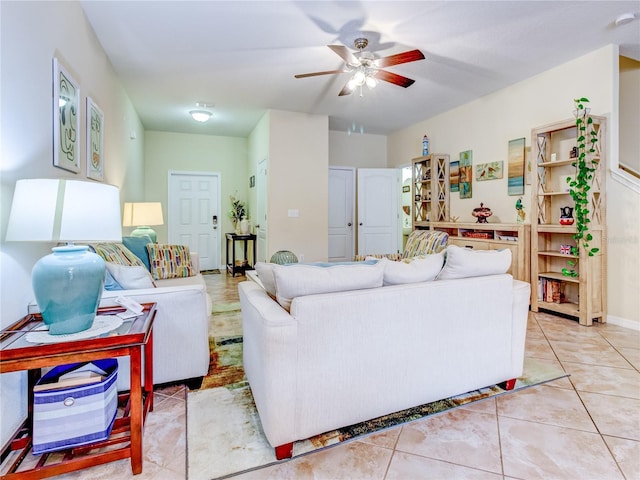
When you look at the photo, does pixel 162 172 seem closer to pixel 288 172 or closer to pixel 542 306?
pixel 288 172

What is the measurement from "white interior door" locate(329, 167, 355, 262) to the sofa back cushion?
234cm

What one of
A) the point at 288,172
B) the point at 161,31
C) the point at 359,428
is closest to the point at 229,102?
the point at 288,172

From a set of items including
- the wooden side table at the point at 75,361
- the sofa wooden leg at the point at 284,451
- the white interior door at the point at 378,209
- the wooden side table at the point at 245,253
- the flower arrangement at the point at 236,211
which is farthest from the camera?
the flower arrangement at the point at 236,211

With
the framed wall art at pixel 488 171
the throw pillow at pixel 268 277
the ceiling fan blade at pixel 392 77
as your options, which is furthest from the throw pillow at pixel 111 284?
the framed wall art at pixel 488 171

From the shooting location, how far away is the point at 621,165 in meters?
3.56

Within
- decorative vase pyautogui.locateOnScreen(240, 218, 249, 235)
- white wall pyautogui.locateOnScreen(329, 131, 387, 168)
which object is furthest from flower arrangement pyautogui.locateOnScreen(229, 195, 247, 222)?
white wall pyautogui.locateOnScreen(329, 131, 387, 168)

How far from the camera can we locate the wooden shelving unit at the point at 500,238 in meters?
3.79

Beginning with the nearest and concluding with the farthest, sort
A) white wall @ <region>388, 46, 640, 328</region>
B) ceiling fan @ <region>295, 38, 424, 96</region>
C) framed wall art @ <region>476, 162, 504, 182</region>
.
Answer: ceiling fan @ <region>295, 38, 424, 96</region>, white wall @ <region>388, 46, 640, 328</region>, framed wall art @ <region>476, 162, 504, 182</region>

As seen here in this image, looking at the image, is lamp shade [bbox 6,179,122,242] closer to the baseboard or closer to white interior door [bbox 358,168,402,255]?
the baseboard

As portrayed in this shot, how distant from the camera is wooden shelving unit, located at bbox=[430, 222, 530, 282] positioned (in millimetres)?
3791

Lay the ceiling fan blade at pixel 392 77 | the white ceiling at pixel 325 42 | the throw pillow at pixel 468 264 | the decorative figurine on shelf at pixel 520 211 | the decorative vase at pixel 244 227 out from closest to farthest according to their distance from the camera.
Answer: the throw pillow at pixel 468 264 → the white ceiling at pixel 325 42 → the ceiling fan blade at pixel 392 77 → the decorative figurine on shelf at pixel 520 211 → the decorative vase at pixel 244 227

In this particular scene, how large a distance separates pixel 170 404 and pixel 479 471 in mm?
1571

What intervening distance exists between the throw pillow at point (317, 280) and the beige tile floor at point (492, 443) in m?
0.71

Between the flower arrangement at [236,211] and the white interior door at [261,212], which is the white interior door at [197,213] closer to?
the flower arrangement at [236,211]
